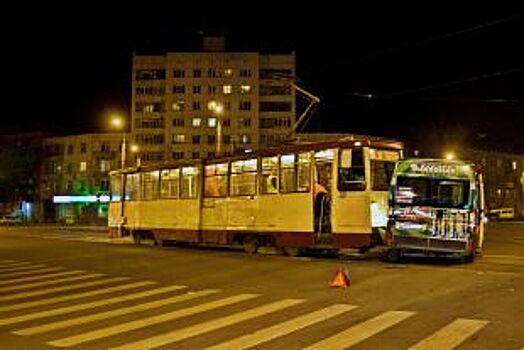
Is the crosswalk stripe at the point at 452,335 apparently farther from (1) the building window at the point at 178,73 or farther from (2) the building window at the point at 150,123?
(1) the building window at the point at 178,73

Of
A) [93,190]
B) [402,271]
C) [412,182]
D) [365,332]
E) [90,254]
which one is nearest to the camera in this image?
[365,332]

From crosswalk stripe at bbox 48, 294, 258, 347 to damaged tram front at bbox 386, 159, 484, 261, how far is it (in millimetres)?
7280

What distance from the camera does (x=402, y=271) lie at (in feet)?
58.9

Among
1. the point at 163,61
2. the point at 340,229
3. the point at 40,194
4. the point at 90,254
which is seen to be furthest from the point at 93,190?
the point at 340,229

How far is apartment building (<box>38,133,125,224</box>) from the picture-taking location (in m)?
106

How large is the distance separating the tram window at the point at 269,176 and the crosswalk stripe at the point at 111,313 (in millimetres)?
9433

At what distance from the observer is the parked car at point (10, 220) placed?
8628cm

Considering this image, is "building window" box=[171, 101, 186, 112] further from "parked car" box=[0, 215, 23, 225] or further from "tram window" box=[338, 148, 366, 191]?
"tram window" box=[338, 148, 366, 191]

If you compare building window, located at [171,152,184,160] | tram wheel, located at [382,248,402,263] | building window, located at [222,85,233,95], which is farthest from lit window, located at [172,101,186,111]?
tram wheel, located at [382,248,402,263]

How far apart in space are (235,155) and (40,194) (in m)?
91.1

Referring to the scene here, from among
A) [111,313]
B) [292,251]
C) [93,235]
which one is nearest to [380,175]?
[292,251]

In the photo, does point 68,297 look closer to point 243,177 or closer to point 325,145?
point 325,145

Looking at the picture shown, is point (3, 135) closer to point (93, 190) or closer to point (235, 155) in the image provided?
point (93, 190)

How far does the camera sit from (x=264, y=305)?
1319 centimetres
